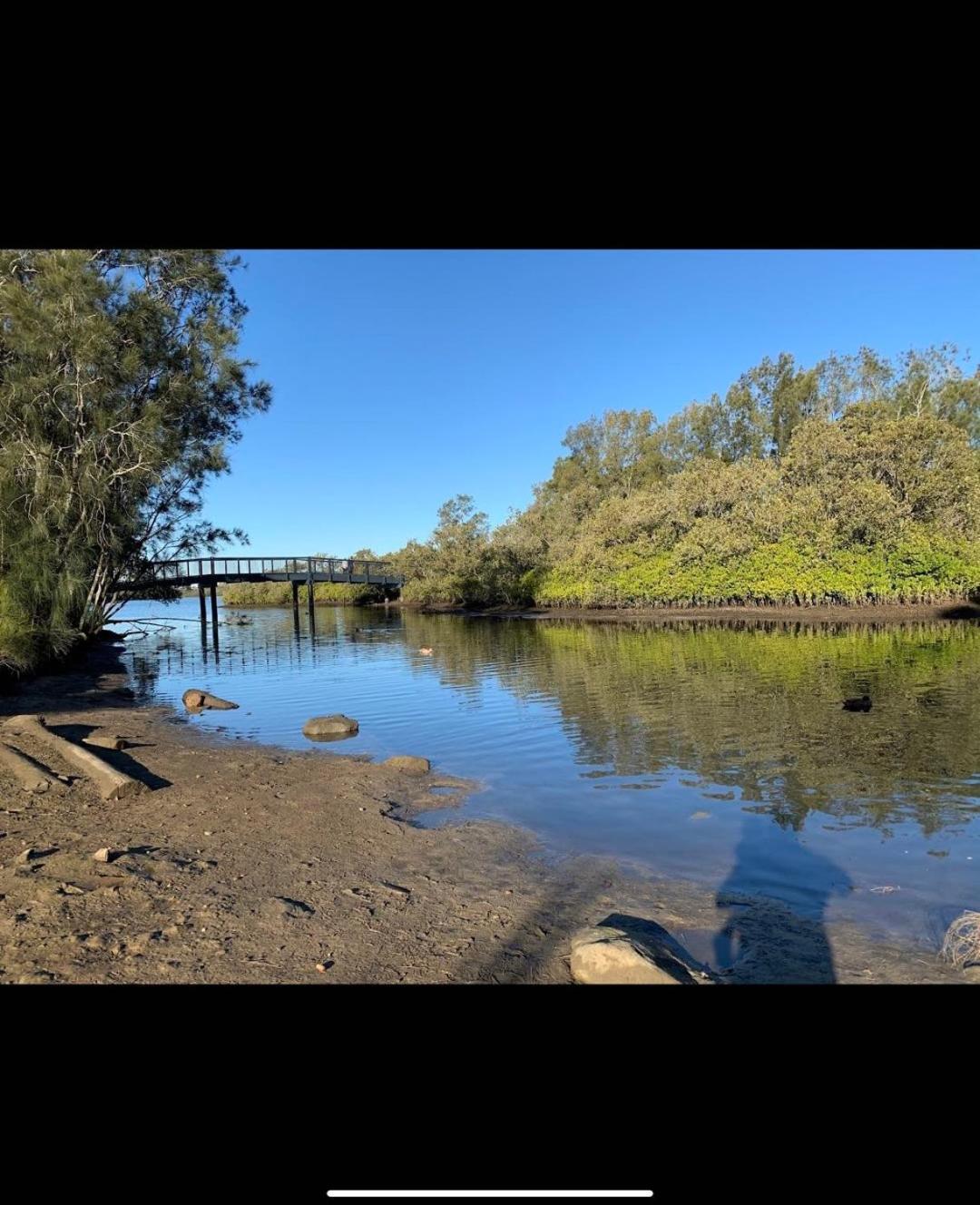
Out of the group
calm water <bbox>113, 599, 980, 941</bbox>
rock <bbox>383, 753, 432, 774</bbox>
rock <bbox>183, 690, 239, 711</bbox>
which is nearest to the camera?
calm water <bbox>113, 599, 980, 941</bbox>

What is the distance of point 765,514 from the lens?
39.0m

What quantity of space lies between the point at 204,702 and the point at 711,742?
38.0 feet

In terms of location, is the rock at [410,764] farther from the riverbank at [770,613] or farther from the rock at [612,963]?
the riverbank at [770,613]

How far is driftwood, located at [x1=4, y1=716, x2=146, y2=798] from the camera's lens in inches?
312

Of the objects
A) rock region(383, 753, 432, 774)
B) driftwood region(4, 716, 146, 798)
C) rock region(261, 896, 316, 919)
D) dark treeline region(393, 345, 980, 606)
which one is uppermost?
dark treeline region(393, 345, 980, 606)

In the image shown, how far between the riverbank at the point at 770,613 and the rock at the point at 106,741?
3172 cm

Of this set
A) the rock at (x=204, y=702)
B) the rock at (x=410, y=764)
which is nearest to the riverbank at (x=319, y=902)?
→ the rock at (x=410, y=764)

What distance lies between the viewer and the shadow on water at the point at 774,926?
4.62m

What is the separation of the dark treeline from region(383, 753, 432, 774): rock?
31750 mm

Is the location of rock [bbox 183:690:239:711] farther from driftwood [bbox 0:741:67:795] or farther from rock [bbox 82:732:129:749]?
driftwood [bbox 0:741:67:795]

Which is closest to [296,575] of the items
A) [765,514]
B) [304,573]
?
[304,573]

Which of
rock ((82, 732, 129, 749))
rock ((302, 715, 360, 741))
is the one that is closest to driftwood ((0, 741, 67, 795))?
rock ((82, 732, 129, 749))
